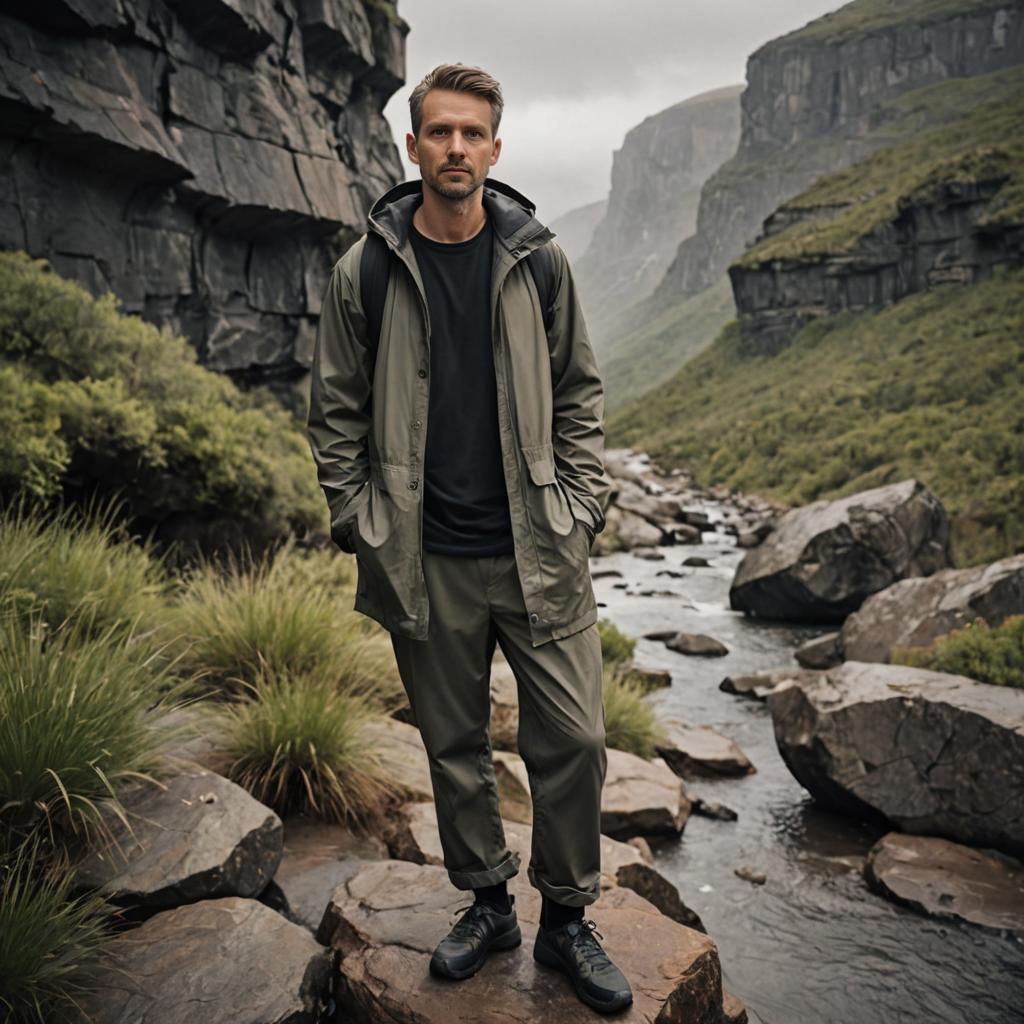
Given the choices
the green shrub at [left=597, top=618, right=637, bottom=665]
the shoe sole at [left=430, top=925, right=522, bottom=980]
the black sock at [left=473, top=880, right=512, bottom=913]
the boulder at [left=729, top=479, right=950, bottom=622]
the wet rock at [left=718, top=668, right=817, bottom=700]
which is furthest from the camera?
the boulder at [left=729, top=479, right=950, bottom=622]

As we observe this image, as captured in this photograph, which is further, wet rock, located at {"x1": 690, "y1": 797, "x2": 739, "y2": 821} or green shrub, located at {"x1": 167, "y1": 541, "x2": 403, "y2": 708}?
wet rock, located at {"x1": 690, "y1": 797, "x2": 739, "y2": 821}

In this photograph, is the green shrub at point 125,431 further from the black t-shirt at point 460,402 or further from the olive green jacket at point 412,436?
the black t-shirt at point 460,402

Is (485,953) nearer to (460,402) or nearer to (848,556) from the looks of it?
(460,402)

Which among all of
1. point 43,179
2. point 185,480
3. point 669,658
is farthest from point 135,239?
point 669,658

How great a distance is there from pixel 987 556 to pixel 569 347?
1422 centimetres

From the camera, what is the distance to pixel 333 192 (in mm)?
22250

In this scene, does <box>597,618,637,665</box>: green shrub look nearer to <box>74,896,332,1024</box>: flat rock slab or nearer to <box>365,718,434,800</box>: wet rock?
<box>365,718,434,800</box>: wet rock

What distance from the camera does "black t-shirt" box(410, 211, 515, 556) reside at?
8.82ft

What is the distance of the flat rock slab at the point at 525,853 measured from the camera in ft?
13.8

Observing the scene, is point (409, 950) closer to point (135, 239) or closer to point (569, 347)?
point (569, 347)

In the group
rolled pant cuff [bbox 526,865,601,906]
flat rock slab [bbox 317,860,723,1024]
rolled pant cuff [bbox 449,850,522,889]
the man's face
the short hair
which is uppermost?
the short hair

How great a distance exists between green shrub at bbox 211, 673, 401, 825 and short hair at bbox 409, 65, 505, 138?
307cm

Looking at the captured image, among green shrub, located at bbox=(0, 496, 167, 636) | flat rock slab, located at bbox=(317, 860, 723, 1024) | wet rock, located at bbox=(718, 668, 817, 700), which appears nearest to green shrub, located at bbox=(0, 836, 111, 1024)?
flat rock slab, located at bbox=(317, 860, 723, 1024)

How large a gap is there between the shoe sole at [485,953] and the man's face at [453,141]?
7.84ft
